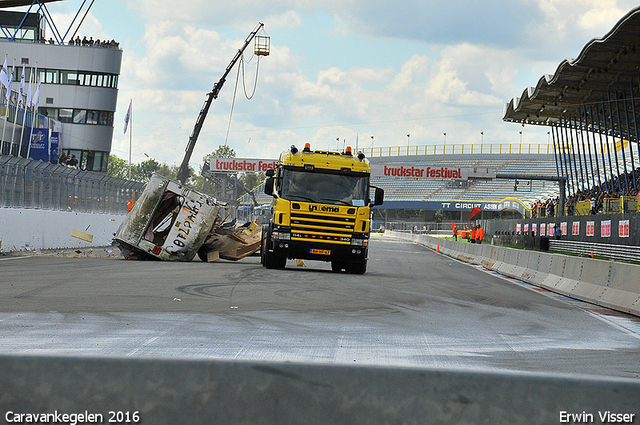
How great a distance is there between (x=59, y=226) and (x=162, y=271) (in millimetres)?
9644

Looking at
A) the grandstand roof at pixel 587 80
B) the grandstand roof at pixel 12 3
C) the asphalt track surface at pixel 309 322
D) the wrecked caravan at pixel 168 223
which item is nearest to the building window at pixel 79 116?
the grandstand roof at pixel 12 3

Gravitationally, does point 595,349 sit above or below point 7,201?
below

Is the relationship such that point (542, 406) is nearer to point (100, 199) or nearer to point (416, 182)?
point (100, 199)

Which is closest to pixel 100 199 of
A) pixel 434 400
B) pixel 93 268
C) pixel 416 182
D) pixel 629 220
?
pixel 93 268

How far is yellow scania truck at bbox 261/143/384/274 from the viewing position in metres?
17.9

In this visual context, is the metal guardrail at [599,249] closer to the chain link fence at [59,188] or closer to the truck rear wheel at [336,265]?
the truck rear wheel at [336,265]

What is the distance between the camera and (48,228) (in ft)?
77.5

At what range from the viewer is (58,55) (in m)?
60.7

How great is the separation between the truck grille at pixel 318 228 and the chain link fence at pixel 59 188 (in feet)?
29.4

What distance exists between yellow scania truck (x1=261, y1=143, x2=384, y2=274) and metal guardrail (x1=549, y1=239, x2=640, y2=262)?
38.2ft

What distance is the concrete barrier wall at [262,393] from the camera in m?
2.63

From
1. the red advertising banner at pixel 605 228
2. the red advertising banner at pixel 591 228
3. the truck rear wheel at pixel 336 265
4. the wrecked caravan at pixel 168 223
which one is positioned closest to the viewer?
the truck rear wheel at pixel 336 265

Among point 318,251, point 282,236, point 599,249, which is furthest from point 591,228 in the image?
point 282,236

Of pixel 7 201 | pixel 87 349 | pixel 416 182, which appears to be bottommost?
pixel 87 349
